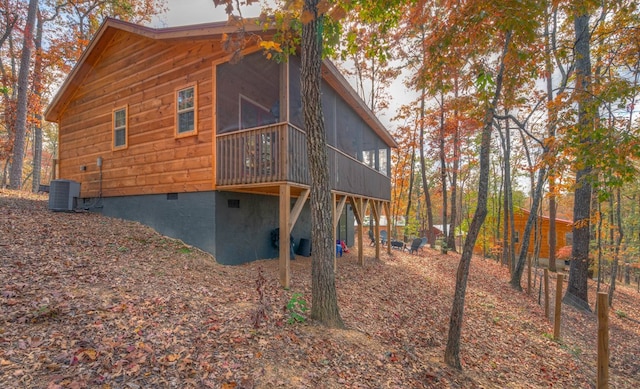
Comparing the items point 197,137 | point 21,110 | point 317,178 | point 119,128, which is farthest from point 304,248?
point 21,110

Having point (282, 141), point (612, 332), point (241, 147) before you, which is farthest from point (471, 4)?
point (612, 332)

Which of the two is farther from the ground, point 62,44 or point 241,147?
point 62,44

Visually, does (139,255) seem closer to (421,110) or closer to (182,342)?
(182,342)

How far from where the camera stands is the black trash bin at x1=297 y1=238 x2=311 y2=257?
9.46 m

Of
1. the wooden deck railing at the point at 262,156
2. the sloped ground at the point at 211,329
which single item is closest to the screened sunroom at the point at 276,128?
the wooden deck railing at the point at 262,156

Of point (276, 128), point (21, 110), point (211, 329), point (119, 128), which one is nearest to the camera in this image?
point (211, 329)

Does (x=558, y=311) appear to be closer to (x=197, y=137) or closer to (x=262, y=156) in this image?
(x=262, y=156)

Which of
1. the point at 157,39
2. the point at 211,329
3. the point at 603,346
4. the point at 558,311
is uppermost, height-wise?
the point at 157,39

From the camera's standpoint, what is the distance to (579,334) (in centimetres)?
732

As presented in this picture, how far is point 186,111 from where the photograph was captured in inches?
283

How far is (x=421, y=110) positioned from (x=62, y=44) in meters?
19.5

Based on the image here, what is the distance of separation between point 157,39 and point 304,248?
6756 mm

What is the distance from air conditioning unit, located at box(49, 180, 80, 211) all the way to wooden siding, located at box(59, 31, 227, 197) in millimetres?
609

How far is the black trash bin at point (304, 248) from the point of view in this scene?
31.0 ft
